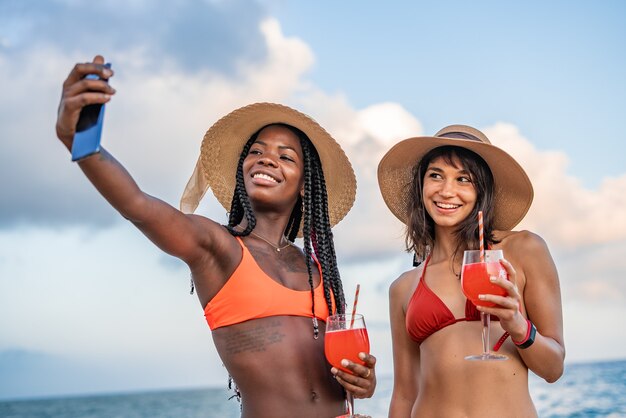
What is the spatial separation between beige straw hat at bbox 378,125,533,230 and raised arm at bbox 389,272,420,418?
53 cm

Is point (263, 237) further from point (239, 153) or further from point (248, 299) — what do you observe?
point (239, 153)

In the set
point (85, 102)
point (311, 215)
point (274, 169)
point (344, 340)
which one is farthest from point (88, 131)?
point (311, 215)

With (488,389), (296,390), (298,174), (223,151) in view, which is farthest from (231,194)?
(488,389)

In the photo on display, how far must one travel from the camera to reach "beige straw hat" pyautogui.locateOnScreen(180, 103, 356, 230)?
4.62 m

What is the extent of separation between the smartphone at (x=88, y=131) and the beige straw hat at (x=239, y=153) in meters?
1.81

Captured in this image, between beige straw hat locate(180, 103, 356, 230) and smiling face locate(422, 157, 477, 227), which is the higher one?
beige straw hat locate(180, 103, 356, 230)

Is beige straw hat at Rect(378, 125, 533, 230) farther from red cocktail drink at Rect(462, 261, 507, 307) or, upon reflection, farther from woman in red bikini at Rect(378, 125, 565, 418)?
red cocktail drink at Rect(462, 261, 507, 307)

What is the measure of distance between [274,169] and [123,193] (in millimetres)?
1416

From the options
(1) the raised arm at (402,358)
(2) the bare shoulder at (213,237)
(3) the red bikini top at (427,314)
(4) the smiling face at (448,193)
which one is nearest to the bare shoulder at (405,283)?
(1) the raised arm at (402,358)

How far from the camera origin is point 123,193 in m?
3.17

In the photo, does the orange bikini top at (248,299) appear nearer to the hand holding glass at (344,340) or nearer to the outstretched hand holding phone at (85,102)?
the hand holding glass at (344,340)

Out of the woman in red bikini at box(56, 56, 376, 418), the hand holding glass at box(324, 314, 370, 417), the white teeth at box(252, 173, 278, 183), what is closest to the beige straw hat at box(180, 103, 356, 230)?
the woman in red bikini at box(56, 56, 376, 418)

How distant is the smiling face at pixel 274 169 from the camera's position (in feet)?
14.5

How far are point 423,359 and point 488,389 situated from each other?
0.43 meters
